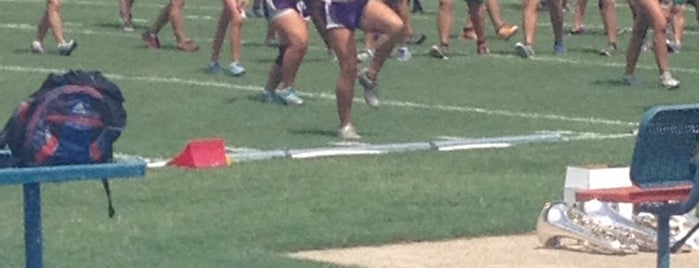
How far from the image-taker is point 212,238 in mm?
9023

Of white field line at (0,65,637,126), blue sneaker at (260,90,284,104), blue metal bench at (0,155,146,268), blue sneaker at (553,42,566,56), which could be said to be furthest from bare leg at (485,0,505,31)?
blue metal bench at (0,155,146,268)

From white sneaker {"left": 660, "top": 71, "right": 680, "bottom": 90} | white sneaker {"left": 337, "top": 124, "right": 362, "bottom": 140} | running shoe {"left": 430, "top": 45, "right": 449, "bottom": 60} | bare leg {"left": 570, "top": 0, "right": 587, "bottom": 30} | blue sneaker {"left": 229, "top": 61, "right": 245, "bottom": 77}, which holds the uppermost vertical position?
white sneaker {"left": 337, "top": 124, "right": 362, "bottom": 140}

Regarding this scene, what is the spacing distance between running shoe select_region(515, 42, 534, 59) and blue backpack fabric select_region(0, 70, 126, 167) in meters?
12.9

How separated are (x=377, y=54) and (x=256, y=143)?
136cm

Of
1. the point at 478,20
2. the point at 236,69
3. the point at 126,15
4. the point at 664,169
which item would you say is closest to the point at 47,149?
the point at 664,169

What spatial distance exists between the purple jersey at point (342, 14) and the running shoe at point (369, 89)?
4.47ft

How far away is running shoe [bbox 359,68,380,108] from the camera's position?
47.2 ft

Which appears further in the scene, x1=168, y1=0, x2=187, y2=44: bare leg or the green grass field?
x1=168, y1=0, x2=187, y2=44: bare leg

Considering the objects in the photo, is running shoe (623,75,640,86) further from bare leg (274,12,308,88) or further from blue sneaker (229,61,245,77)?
bare leg (274,12,308,88)

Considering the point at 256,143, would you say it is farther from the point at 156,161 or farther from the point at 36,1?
the point at 36,1

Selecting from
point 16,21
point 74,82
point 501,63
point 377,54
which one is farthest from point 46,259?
point 16,21

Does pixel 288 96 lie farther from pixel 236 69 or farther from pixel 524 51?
pixel 524 51

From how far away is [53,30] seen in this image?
18.9 m

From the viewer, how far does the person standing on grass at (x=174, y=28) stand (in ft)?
63.8
